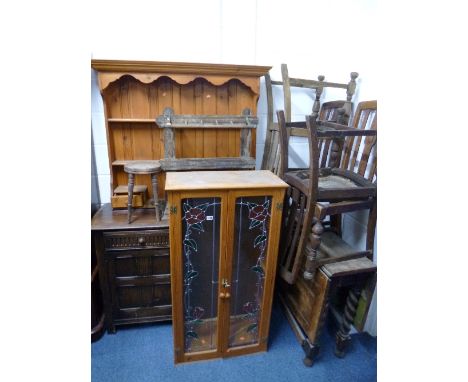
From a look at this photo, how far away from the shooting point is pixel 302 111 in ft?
6.62

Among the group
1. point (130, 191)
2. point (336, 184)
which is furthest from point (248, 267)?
point (130, 191)

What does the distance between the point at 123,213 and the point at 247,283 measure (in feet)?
2.94

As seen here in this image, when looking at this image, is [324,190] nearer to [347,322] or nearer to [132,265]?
[347,322]

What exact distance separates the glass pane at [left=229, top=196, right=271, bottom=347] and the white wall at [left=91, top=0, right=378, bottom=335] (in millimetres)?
770

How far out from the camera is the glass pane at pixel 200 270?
54.4 inches

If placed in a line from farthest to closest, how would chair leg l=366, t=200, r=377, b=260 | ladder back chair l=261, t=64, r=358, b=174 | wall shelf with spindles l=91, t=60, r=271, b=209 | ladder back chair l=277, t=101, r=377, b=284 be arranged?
1. ladder back chair l=261, t=64, r=358, b=174
2. wall shelf with spindles l=91, t=60, r=271, b=209
3. chair leg l=366, t=200, r=377, b=260
4. ladder back chair l=277, t=101, r=377, b=284

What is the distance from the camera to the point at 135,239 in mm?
1644

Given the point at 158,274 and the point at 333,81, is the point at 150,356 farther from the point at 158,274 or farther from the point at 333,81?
the point at 333,81

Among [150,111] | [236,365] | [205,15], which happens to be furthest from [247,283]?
[205,15]

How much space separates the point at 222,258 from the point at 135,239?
56 centimetres

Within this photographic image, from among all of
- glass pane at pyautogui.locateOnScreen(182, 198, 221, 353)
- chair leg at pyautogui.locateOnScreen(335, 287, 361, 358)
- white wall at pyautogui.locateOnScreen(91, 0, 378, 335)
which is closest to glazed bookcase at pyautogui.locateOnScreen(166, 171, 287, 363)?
glass pane at pyautogui.locateOnScreen(182, 198, 221, 353)

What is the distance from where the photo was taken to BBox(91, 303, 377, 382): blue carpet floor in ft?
5.19

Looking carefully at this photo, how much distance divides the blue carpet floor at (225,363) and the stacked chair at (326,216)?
0.26ft

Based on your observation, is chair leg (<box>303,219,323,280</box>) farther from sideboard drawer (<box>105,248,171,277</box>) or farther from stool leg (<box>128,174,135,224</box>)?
stool leg (<box>128,174,135,224</box>)
